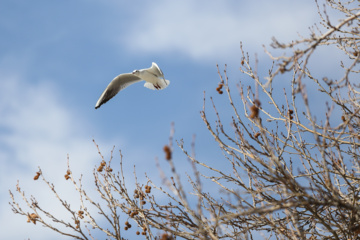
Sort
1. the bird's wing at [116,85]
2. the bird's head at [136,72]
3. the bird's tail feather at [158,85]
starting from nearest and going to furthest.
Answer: the bird's wing at [116,85]
the bird's head at [136,72]
the bird's tail feather at [158,85]

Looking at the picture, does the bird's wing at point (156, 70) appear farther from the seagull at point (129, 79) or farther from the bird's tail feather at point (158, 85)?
the bird's tail feather at point (158, 85)

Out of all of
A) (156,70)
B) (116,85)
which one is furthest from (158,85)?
(116,85)

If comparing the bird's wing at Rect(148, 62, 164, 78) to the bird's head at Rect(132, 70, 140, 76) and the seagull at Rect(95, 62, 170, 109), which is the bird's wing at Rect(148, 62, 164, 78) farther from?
the bird's head at Rect(132, 70, 140, 76)

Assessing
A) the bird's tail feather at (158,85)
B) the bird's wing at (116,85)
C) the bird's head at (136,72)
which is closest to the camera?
the bird's wing at (116,85)

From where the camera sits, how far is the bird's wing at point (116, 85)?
8906 mm

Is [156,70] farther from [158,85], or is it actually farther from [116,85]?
[116,85]

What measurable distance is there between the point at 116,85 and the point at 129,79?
1.07 ft

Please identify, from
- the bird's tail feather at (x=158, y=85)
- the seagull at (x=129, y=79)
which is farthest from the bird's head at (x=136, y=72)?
the bird's tail feather at (x=158, y=85)

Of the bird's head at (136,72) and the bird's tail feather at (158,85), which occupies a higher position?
the bird's tail feather at (158,85)

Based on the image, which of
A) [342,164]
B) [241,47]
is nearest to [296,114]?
[342,164]

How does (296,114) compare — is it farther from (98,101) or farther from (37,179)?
(98,101)

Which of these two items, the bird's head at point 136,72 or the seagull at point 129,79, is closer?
the seagull at point 129,79

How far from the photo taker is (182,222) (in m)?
4.08

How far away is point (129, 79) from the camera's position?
30.5ft
